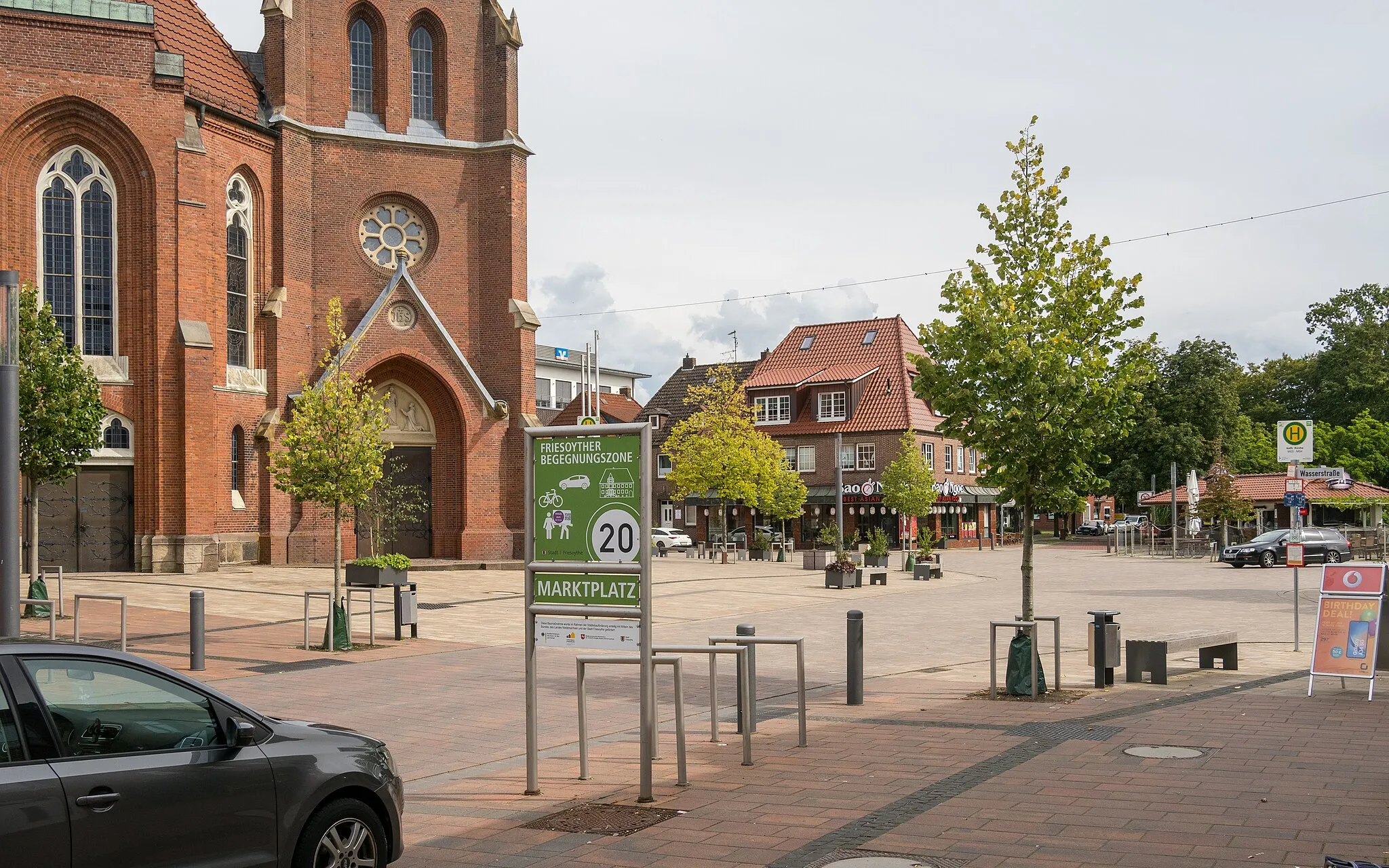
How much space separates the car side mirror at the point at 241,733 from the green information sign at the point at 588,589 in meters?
3.09

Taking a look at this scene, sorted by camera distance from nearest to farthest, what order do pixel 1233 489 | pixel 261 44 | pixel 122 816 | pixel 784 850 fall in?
pixel 122 816 < pixel 784 850 < pixel 261 44 < pixel 1233 489

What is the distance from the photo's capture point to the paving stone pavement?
22.5 ft

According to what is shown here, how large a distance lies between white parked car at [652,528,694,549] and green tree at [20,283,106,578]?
37992mm

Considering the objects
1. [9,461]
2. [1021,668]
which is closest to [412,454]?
[1021,668]

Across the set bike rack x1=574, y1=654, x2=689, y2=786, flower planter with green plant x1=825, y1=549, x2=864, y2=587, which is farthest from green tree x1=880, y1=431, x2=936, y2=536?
bike rack x1=574, y1=654, x2=689, y2=786

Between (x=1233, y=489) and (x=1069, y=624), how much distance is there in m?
35.8

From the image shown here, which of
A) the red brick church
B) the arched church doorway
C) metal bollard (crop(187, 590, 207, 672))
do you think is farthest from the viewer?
the arched church doorway

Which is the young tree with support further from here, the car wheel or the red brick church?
the car wheel

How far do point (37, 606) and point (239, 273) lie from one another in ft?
49.6

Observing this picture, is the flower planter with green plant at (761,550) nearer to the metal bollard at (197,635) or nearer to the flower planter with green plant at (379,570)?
the flower planter with green plant at (379,570)

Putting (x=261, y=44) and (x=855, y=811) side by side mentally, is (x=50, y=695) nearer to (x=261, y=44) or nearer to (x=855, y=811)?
(x=855, y=811)

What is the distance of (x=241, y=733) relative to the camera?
17.6ft

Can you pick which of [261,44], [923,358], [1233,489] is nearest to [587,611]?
[923,358]

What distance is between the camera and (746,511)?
67375 mm
